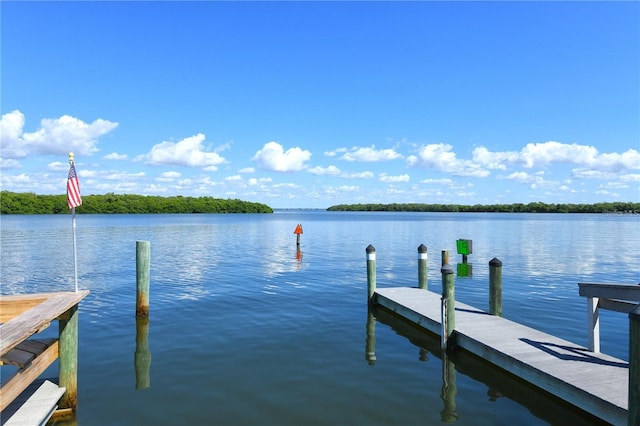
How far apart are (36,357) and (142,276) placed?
7.13 m

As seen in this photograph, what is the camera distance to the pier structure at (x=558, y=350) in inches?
230

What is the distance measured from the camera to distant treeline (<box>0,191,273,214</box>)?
140500 mm

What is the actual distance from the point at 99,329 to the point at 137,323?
1.02 meters

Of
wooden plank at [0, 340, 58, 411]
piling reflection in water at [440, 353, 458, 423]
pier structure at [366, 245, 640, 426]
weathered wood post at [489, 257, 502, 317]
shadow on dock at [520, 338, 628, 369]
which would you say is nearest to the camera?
wooden plank at [0, 340, 58, 411]

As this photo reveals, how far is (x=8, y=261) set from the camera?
84.1ft

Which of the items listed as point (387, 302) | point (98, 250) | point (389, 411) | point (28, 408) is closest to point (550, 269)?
point (387, 302)

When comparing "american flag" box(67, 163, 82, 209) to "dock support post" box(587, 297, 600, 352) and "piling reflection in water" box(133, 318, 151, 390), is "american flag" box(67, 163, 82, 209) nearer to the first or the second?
"piling reflection in water" box(133, 318, 151, 390)

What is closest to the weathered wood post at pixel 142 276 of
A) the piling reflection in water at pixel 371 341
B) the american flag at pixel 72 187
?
the american flag at pixel 72 187

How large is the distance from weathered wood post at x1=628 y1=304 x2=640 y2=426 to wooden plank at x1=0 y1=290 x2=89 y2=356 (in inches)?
271

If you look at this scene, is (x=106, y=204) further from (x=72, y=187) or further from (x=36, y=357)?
(x=36, y=357)

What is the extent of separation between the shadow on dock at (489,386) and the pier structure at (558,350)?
0.21 metres

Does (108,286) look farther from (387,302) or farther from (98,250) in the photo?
(98,250)

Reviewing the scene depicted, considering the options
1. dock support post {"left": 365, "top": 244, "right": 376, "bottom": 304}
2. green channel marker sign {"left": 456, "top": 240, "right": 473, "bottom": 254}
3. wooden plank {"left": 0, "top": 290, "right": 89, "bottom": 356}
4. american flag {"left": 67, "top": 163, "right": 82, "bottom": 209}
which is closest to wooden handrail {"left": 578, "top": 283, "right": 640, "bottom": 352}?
dock support post {"left": 365, "top": 244, "right": 376, "bottom": 304}

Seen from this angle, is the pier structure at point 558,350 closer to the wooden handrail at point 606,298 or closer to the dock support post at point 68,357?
the wooden handrail at point 606,298
